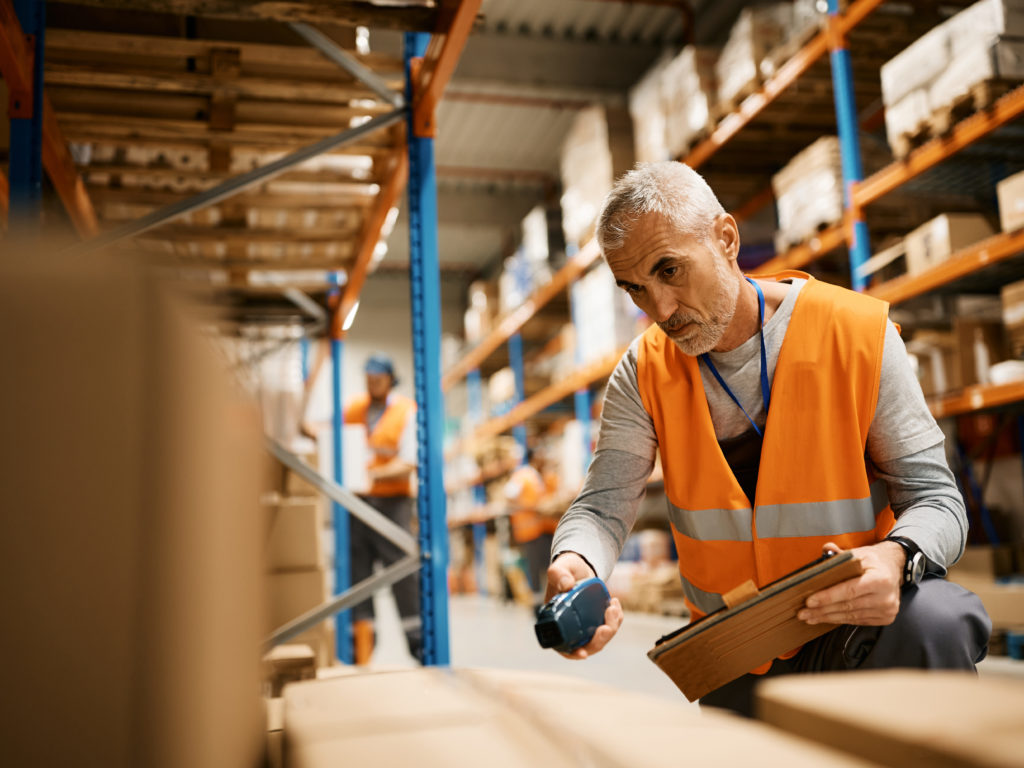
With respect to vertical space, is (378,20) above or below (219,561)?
above

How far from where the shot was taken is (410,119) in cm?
334

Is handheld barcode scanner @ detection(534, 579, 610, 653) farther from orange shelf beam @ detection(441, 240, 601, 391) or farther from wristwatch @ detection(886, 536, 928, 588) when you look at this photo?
orange shelf beam @ detection(441, 240, 601, 391)

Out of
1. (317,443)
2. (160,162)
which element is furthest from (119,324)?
(317,443)

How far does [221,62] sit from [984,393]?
159 inches

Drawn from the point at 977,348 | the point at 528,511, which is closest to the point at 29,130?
the point at 977,348

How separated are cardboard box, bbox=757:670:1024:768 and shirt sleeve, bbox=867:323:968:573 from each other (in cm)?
114

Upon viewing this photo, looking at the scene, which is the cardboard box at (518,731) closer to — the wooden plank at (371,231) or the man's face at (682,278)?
the man's face at (682,278)

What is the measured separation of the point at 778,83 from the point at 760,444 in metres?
4.71

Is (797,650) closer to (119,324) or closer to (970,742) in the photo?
(970,742)

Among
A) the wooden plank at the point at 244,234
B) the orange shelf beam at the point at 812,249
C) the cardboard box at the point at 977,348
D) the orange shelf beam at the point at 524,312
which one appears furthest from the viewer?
the orange shelf beam at the point at 524,312

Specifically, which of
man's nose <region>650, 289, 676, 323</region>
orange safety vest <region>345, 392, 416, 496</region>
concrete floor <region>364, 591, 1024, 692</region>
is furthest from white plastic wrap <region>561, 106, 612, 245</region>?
man's nose <region>650, 289, 676, 323</region>

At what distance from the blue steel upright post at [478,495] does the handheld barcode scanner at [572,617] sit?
13.6 metres

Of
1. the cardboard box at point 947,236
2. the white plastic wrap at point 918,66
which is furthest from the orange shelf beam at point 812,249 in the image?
the white plastic wrap at point 918,66

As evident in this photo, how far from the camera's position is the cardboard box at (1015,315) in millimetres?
4617
